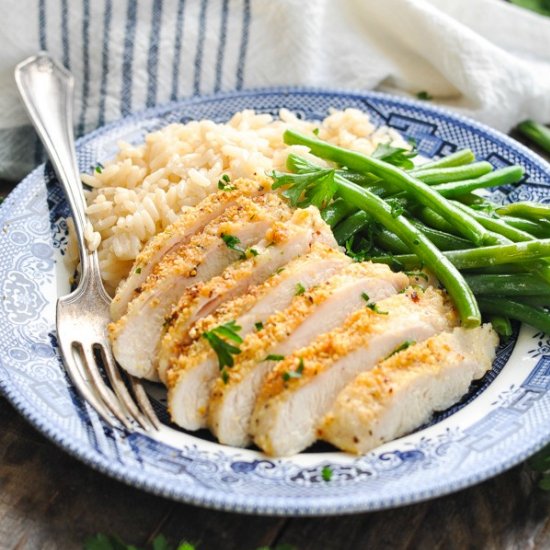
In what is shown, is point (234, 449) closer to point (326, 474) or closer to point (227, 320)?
point (326, 474)

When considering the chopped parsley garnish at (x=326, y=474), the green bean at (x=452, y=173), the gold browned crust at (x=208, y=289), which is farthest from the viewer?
the green bean at (x=452, y=173)

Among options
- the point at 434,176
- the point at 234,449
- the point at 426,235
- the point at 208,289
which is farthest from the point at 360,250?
the point at 234,449

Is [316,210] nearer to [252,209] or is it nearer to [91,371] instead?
[252,209]

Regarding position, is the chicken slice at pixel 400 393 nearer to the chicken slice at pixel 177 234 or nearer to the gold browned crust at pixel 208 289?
the gold browned crust at pixel 208 289

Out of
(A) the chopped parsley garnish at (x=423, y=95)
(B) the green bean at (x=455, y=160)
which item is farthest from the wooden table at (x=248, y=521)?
(A) the chopped parsley garnish at (x=423, y=95)

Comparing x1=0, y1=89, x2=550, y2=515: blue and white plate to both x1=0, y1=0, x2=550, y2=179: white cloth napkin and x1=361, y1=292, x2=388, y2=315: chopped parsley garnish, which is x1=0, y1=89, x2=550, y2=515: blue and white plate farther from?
x1=0, y1=0, x2=550, y2=179: white cloth napkin

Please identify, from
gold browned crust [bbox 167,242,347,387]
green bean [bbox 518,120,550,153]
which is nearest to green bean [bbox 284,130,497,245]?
gold browned crust [bbox 167,242,347,387]
